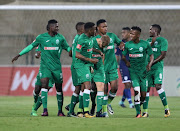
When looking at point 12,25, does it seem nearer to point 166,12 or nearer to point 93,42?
point 166,12

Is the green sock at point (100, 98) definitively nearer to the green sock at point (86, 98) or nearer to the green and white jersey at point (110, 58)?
the green sock at point (86, 98)

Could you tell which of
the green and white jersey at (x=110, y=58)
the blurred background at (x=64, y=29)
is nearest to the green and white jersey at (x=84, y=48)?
the green and white jersey at (x=110, y=58)

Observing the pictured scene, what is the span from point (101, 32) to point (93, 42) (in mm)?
302

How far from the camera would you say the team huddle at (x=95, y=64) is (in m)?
9.95

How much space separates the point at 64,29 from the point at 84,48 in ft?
39.4

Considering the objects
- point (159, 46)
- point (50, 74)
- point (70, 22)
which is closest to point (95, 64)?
point (50, 74)

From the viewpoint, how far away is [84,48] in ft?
32.7

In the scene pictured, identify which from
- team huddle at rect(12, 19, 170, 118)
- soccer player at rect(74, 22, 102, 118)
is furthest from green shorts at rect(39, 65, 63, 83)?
soccer player at rect(74, 22, 102, 118)

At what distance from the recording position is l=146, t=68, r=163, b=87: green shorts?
1109cm

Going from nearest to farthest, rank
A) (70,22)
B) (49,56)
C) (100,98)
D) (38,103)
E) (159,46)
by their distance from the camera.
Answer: (100,98)
(49,56)
(38,103)
(159,46)
(70,22)

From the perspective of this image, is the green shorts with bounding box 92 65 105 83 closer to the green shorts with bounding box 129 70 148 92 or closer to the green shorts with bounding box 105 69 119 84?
the green shorts with bounding box 129 70 148 92

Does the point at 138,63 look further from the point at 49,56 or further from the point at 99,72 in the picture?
the point at 49,56

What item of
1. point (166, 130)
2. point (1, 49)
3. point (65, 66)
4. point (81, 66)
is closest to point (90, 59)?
point (81, 66)

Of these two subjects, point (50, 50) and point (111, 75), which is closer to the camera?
point (50, 50)
